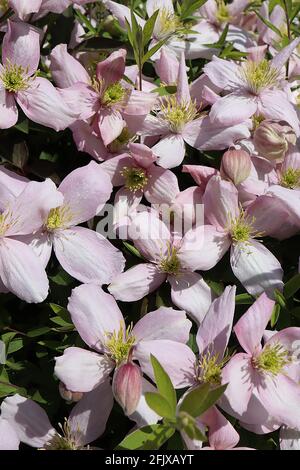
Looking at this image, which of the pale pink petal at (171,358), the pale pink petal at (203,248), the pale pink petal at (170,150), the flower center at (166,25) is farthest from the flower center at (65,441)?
the flower center at (166,25)

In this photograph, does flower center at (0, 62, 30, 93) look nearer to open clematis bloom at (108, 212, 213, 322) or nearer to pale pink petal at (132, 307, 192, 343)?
open clematis bloom at (108, 212, 213, 322)

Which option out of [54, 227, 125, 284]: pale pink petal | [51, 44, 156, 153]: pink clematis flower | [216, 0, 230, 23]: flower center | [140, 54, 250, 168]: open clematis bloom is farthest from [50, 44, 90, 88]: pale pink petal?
[216, 0, 230, 23]: flower center

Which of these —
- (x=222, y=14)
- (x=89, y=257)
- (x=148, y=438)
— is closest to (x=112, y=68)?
(x=89, y=257)

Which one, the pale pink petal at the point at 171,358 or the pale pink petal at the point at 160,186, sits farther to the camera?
the pale pink petal at the point at 160,186

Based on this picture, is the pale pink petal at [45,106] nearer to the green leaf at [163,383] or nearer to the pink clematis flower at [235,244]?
the pink clematis flower at [235,244]

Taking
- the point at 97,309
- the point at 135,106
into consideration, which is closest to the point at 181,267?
the point at 97,309

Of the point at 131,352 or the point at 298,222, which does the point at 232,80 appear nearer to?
the point at 298,222
